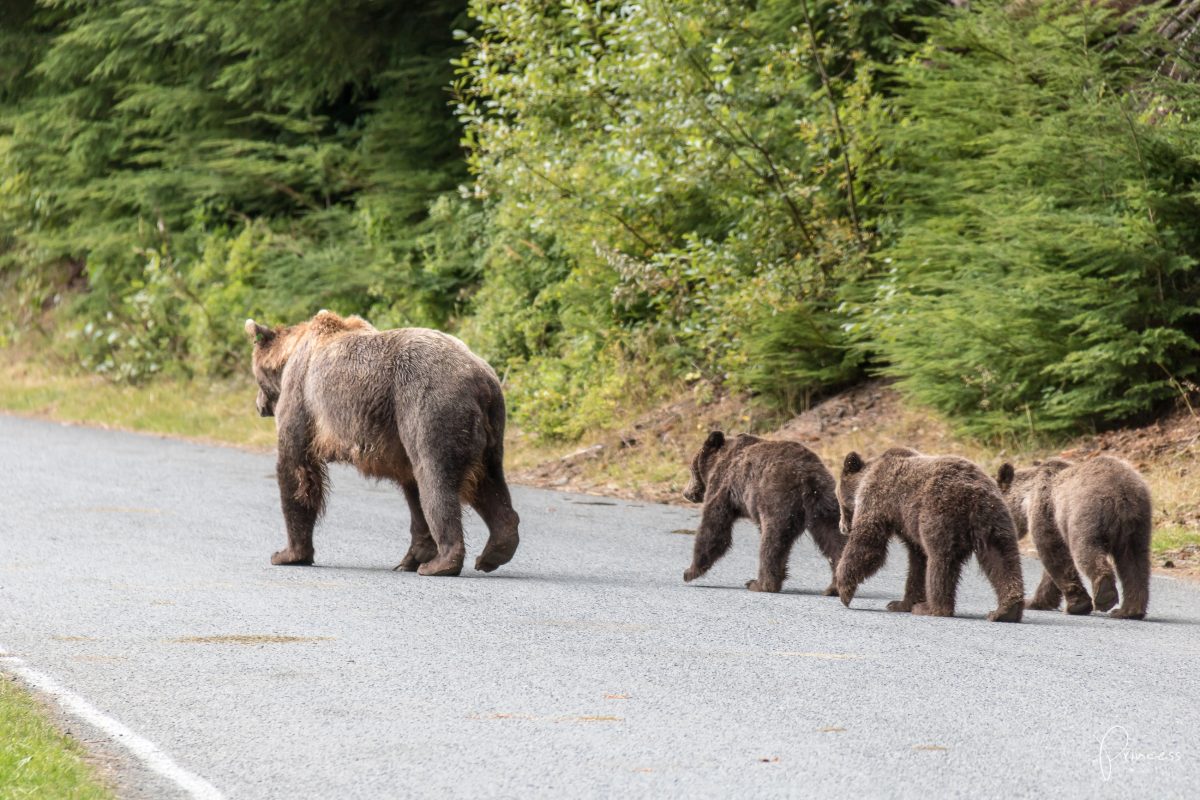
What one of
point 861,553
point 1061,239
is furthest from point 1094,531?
point 1061,239

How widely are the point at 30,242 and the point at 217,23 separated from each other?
30.0 ft

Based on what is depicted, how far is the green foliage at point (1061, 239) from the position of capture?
13898 millimetres

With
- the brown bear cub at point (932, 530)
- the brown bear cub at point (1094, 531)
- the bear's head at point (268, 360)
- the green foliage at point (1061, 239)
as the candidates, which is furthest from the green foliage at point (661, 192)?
the bear's head at point (268, 360)

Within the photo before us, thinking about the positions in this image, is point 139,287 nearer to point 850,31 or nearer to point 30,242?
point 30,242

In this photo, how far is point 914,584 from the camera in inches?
361

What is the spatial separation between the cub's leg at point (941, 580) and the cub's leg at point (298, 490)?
401 centimetres

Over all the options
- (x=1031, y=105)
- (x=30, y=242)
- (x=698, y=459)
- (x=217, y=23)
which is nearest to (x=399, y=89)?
(x=217, y=23)

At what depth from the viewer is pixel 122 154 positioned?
32969 millimetres

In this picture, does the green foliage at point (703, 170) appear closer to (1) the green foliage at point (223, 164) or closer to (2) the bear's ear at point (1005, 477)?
A: (1) the green foliage at point (223, 164)

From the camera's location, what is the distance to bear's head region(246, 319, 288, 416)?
37.7 ft

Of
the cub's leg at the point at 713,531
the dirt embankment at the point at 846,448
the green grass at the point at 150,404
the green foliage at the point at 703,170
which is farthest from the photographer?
the green grass at the point at 150,404

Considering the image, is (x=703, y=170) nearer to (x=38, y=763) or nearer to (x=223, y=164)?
(x=38, y=763)

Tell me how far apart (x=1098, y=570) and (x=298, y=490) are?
16.3 ft

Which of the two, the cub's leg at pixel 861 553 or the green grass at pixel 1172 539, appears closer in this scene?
the cub's leg at pixel 861 553
